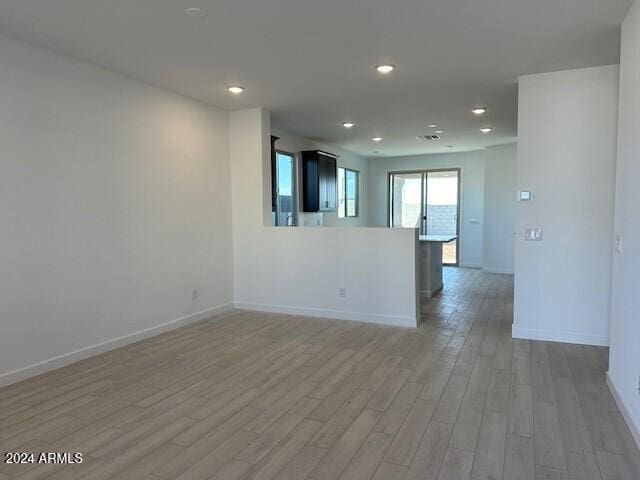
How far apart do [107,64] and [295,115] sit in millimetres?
2609

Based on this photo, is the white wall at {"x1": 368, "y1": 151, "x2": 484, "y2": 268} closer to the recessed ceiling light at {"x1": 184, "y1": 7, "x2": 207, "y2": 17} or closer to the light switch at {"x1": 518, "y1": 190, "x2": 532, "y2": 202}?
the light switch at {"x1": 518, "y1": 190, "x2": 532, "y2": 202}

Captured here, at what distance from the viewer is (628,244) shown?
8.98 feet

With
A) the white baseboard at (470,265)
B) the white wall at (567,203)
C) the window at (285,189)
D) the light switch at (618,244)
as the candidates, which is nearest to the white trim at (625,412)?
the light switch at (618,244)

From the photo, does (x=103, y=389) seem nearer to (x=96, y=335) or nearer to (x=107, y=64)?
(x=96, y=335)

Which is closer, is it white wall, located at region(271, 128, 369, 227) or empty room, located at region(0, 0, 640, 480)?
empty room, located at region(0, 0, 640, 480)

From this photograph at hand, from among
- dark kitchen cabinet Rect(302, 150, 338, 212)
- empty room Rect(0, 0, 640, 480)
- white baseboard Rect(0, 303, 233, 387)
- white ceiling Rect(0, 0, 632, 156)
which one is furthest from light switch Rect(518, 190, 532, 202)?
dark kitchen cabinet Rect(302, 150, 338, 212)

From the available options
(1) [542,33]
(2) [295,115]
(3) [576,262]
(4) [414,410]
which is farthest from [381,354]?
(2) [295,115]

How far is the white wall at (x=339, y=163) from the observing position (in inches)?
286

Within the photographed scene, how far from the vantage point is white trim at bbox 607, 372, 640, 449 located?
2.42 m

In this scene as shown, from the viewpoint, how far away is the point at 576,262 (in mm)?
4102

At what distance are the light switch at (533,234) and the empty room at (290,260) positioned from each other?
26 millimetres

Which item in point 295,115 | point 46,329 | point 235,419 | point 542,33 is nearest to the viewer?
point 235,419

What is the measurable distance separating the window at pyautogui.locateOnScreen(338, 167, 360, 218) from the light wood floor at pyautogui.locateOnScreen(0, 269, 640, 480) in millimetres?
5438

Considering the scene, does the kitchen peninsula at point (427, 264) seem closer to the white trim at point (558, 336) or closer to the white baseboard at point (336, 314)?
the white baseboard at point (336, 314)
